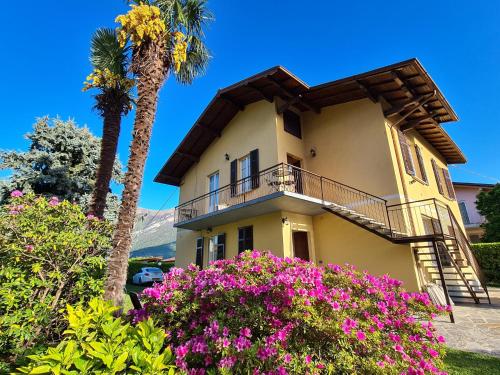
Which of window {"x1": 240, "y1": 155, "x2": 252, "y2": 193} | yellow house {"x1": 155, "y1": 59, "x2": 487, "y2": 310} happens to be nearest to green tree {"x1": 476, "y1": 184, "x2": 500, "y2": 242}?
yellow house {"x1": 155, "y1": 59, "x2": 487, "y2": 310}

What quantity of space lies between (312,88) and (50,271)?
10.4m

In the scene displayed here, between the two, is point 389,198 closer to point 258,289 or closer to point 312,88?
point 312,88

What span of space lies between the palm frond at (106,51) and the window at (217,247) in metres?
7.87

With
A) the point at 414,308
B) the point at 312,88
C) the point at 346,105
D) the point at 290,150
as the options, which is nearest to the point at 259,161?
the point at 290,150

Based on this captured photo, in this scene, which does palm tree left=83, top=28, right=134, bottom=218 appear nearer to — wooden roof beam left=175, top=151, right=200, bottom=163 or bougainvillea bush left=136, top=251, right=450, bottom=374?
Result: bougainvillea bush left=136, top=251, right=450, bottom=374

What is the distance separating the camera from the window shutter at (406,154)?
970cm

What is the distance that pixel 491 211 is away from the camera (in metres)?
16.8

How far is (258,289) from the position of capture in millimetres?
2527

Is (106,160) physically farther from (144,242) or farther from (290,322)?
(144,242)

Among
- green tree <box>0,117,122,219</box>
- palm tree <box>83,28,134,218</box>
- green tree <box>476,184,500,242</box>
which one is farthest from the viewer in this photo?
green tree <box>476,184,500,242</box>

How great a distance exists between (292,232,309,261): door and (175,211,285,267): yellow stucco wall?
118 cm

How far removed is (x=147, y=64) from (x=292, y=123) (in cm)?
724

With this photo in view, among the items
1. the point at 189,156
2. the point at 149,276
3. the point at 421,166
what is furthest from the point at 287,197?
→ the point at 149,276

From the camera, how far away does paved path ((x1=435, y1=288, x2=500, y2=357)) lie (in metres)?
4.43
